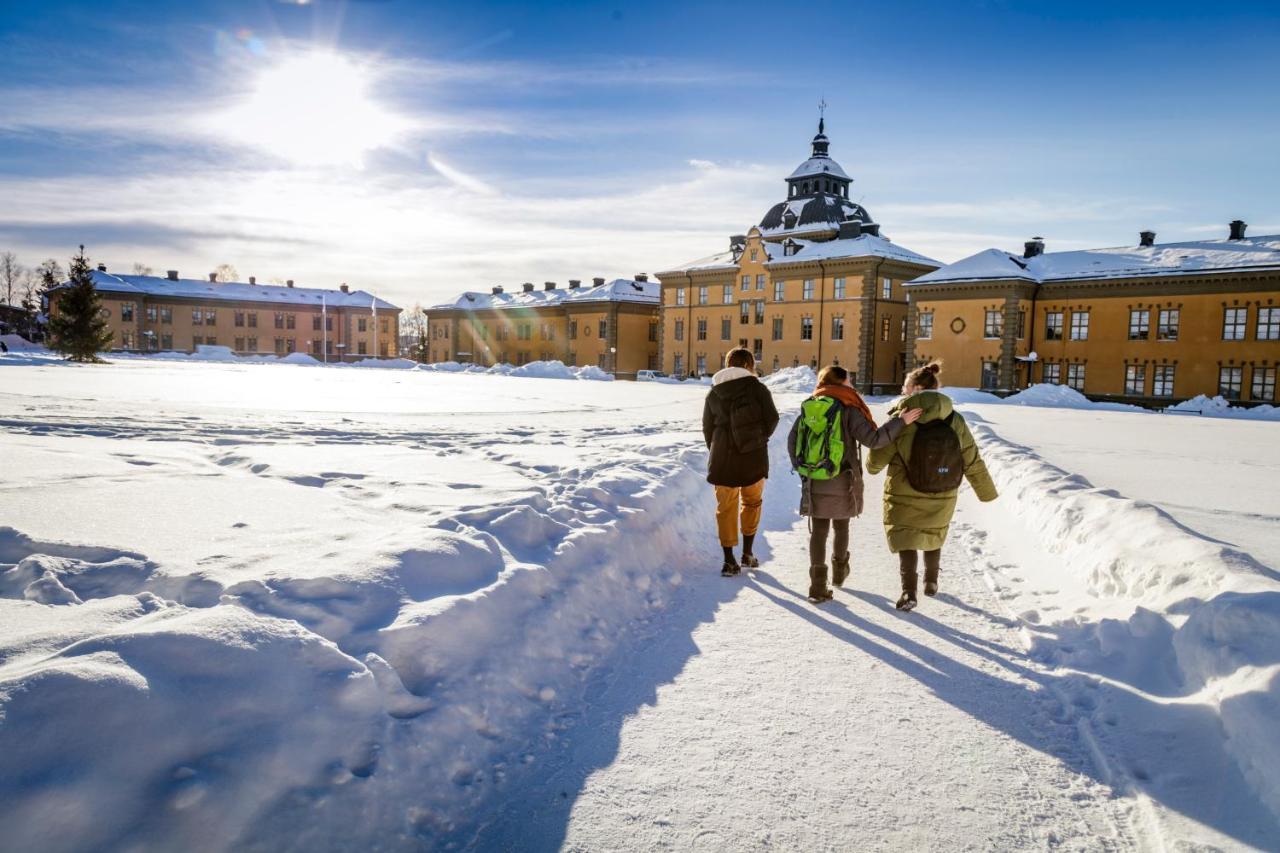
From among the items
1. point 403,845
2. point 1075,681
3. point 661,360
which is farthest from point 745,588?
point 661,360

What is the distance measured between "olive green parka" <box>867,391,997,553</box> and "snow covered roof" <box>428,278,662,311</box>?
61.7m

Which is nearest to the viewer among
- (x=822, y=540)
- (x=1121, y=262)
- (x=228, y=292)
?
(x=822, y=540)

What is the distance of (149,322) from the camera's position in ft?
265

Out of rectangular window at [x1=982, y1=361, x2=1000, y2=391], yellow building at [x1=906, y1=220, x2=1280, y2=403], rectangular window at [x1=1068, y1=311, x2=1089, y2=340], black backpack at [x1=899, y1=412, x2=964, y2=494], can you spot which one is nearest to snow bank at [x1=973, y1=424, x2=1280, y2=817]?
black backpack at [x1=899, y1=412, x2=964, y2=494]

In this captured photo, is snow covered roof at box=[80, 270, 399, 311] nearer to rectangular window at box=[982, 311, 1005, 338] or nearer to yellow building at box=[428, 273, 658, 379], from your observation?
yellow building at box=[428, 273, 658, 379]

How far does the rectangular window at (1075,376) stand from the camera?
42219 millimetres

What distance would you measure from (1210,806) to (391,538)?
4.88 m

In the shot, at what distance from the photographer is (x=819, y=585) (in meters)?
6.02

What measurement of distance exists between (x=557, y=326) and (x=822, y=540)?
2837 inches

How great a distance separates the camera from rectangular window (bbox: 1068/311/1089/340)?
42000 millimetres

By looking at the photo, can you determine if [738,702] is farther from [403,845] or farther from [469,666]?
[403,845]

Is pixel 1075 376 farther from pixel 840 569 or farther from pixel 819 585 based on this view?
pixel 819 585

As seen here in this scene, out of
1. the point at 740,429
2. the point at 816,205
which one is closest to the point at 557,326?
the point at 816,205

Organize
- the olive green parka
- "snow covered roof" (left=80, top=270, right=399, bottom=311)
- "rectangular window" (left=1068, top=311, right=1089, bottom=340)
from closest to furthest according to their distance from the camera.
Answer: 1. the olive green parka
2. "rectangular window" (left=1068, top=311, right=1089, bottom=340)
3. "snow covered roof" (left=80, top=270, right=399, bottom=311)
